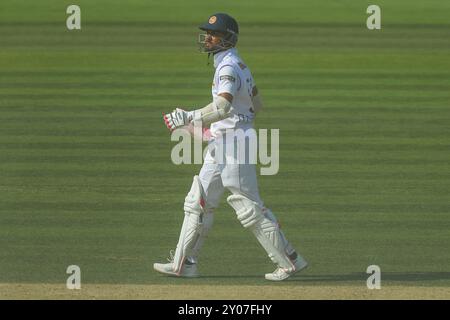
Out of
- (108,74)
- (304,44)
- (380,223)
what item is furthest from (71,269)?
(304,44)

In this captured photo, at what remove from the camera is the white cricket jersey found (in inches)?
369

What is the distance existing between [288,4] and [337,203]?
49.7ft

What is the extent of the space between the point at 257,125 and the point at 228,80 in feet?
25.5

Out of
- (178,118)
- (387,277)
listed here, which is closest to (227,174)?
(178,118)

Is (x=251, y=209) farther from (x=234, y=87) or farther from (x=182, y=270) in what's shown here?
(x=234, y=87)

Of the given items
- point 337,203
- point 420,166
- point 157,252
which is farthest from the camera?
point 420,166

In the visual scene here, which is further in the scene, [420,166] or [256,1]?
[256,1]

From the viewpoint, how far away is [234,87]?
30.8ft

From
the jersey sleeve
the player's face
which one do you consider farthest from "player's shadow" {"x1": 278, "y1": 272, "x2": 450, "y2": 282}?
the player's face

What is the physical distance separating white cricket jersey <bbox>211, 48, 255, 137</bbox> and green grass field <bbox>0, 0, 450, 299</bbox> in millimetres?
1216

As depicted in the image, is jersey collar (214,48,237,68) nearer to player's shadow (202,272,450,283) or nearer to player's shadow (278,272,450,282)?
player's shadow (202,272,450,283)

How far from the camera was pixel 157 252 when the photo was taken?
10641mm

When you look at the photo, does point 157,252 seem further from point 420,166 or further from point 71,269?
point 420,166

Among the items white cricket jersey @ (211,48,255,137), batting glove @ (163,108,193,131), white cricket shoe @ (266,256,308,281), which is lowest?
white cricket shoe @ (266,256,308,281)
